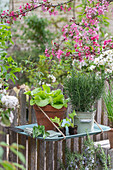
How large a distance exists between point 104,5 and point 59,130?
5.33 feet

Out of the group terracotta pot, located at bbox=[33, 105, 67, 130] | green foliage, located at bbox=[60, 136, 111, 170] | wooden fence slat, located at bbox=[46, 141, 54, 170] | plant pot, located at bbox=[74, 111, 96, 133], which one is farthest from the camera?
wooden fence slat, located at bbox=[46, 141, 54, 170]

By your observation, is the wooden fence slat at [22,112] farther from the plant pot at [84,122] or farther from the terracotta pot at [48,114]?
the plant pot at [84,122]

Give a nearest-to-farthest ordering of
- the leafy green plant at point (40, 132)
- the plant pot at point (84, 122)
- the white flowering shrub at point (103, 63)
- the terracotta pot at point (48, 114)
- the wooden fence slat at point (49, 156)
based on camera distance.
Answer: the leafy green plant at point (40, 132) < the terracotta pot at point (48, 114) < the plant pot at point (84, 122) < the wooden fence slat at point (49, 156) < the white flowering shrub at point (103, 63)

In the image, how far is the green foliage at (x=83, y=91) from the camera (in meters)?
2.00

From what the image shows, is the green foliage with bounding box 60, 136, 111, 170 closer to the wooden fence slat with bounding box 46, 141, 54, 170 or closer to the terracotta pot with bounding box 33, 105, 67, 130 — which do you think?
the wooden fence slat with bounding box 46, 141, 54, 170

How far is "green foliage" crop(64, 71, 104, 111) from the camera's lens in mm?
1999

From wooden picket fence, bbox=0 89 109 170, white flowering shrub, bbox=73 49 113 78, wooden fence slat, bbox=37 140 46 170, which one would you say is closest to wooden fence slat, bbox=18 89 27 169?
wooden picket fence, bbox=0 89 109 170

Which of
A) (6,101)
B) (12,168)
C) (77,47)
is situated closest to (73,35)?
(77,47)

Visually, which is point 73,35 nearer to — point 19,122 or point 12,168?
point 19,122

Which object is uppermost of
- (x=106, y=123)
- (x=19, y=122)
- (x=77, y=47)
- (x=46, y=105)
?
(x=77, y=47)

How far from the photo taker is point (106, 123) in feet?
10.3

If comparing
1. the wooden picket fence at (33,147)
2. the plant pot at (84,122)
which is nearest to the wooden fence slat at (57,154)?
the wooden picket fence at (33,147)

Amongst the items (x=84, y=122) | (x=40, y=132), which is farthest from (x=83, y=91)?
(x=40, y=132)

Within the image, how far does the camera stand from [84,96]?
1.99 metres
